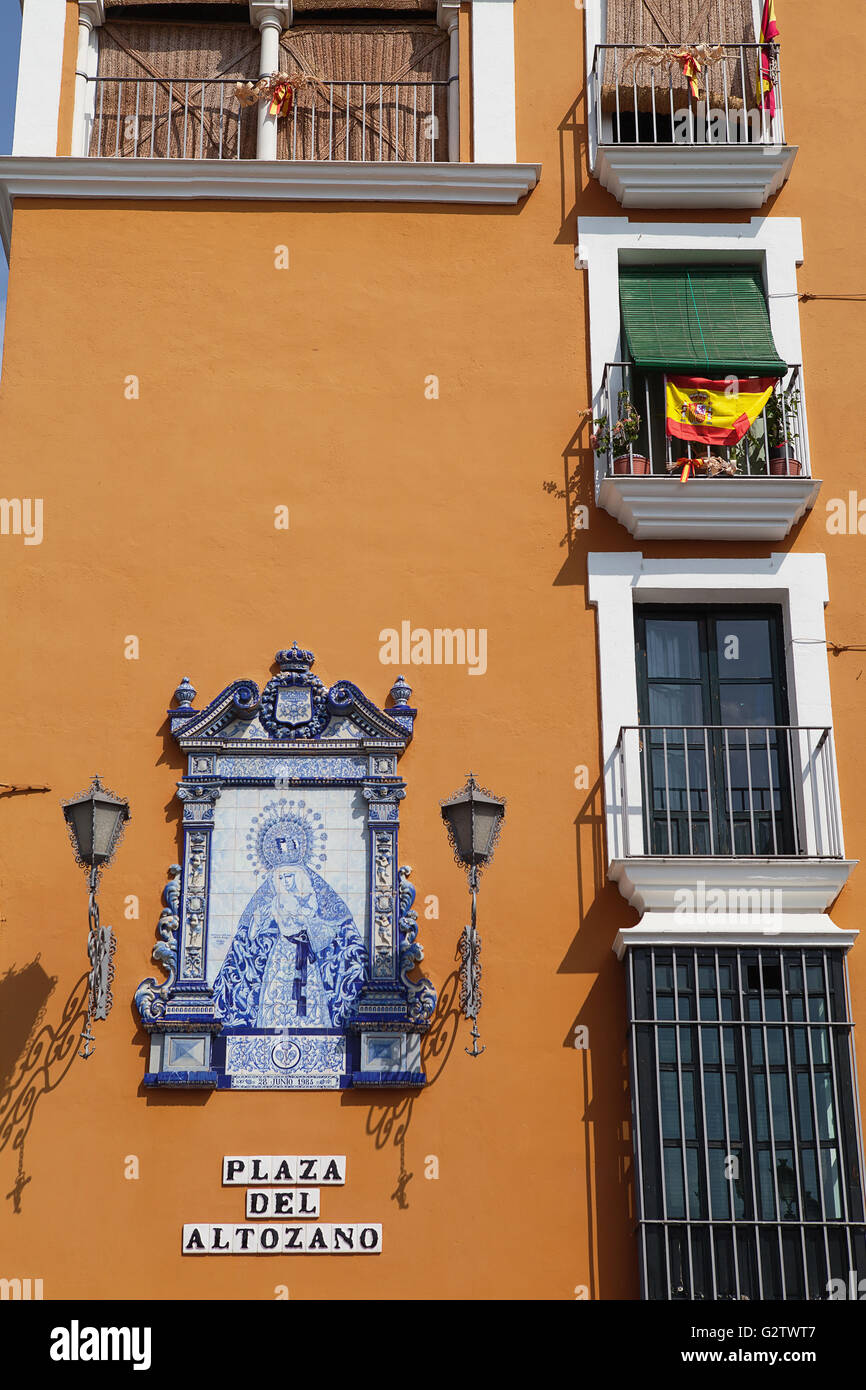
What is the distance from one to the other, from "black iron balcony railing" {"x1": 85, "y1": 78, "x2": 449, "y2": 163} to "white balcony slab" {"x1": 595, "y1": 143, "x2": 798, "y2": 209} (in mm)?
1491

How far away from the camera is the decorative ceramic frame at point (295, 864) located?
10.9 metres

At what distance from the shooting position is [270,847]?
37.2ft

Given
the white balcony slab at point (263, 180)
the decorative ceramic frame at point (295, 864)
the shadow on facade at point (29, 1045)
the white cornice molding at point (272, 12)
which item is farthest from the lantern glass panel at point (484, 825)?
the white cornice molding at point (272, 12)

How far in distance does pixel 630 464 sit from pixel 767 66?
354cm

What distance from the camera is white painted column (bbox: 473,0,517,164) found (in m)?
13.1

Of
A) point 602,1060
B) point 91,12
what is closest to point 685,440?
point 602,1060

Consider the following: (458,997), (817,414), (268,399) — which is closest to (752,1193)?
(458,997)

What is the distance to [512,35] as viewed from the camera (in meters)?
13.4

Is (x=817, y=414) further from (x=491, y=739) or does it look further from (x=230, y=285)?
(x=230, y=285)

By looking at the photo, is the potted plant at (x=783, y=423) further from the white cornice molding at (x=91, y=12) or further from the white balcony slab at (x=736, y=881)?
the white cornice molding at (x=91, y=12)

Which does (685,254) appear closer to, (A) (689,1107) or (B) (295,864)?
(B) (295,864)

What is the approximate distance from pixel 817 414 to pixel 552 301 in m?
2.06

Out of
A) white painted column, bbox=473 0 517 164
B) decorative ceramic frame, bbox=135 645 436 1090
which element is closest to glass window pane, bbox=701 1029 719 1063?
decorative ceramic frame, bbox=135 645 436 1090
